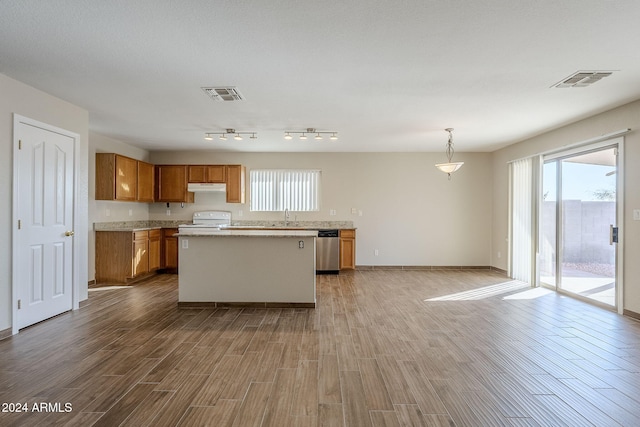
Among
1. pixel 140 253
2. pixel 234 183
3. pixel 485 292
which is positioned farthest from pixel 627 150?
pixel 140 253

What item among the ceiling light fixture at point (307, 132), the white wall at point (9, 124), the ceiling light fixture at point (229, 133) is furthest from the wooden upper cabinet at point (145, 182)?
the ceiling light fixture at point (307, 132)

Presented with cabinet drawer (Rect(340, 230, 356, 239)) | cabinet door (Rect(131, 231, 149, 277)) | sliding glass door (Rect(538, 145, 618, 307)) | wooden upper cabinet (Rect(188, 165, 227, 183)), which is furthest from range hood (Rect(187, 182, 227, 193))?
sliding glass door (Rect(538, 145, 618, 307))

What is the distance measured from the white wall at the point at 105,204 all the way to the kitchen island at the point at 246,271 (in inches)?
96.7

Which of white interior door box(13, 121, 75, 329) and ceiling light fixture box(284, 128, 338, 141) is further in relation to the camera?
ceiling light fixture box(284, 128, 338, 141)

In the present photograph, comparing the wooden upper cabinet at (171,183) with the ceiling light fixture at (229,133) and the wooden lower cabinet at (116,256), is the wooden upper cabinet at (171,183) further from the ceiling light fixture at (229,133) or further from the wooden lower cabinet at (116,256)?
the ceiling light fixture at (229,133)

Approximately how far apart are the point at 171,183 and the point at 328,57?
5.44 meters

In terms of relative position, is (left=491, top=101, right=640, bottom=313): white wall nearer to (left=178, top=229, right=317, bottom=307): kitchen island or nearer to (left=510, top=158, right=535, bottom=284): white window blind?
(left=510, top=158, right=535, bottom=284): white window blind

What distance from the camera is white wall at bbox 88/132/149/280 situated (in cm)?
562

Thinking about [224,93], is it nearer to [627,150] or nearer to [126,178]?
[126,178]

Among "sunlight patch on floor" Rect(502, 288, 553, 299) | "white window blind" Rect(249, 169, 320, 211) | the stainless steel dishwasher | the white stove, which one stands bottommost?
"sunlight patch on floor" Rect(502, 288, 553, 299)

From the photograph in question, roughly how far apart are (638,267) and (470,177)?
3.75 meters

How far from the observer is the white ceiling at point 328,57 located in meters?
2.19

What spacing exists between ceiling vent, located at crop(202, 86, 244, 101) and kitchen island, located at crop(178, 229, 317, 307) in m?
1.68

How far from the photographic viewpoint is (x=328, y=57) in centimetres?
283
